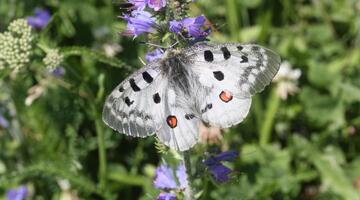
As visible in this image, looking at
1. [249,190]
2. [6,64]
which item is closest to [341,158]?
[249,190]

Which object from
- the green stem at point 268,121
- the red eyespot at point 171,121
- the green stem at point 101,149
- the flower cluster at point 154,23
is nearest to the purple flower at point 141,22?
the flower cluster at point 154,23

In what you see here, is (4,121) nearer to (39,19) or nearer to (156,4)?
(39,19)

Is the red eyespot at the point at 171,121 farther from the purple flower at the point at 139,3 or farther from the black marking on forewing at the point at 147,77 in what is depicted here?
the purple flower at the point at 139,3

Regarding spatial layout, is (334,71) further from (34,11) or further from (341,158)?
(34,11)

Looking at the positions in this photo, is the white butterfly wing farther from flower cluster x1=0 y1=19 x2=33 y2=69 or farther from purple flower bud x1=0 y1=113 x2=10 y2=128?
purple flower bud x1=0 y1=113 x2=10 y2=128

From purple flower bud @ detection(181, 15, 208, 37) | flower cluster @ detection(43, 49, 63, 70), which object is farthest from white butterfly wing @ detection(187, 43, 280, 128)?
flower cluster @ detection(43, 49, 63, 70)

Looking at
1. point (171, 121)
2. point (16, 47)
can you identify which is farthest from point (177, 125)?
point (16, 47)
